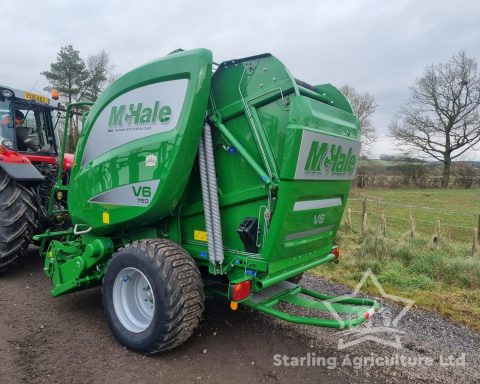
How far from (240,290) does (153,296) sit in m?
0.74

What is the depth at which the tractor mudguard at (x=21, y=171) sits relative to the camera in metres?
4.80

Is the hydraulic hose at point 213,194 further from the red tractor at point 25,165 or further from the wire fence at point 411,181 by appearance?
the wire fence at point 411,181

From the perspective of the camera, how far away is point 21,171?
16.2 ft

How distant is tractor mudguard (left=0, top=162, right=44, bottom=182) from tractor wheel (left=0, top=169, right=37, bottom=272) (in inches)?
4.9

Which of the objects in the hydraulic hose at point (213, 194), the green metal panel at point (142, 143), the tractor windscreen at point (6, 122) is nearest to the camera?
the green metal panel at point (142, 143)

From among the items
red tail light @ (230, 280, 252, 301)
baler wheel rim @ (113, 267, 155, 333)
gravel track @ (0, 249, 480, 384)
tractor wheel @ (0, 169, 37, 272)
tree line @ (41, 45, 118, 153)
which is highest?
tree line @ (41, 45, 118, 153)

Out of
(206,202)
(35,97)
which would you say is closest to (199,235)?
(206,202)

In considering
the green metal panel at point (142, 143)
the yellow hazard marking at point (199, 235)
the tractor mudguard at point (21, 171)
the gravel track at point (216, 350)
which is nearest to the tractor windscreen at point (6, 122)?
the tractor mudguard at point (21, 171)

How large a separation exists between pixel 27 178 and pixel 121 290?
2.31 metres

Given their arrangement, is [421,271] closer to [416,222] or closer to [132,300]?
[132,300]

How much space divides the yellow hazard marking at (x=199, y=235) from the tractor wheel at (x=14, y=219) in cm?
255

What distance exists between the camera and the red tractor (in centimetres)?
481

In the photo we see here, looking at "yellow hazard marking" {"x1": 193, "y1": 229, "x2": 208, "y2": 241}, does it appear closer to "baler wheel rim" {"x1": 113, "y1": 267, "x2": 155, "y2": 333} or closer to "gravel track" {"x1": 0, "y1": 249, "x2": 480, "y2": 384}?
"baler wheel rim" {"x1": 113, "y1": 267, "x2": 155, "y2": 333}

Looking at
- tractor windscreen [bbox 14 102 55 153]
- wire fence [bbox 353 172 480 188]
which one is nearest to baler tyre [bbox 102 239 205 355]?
tractor windscreen [bbox 14 102 55 153]
